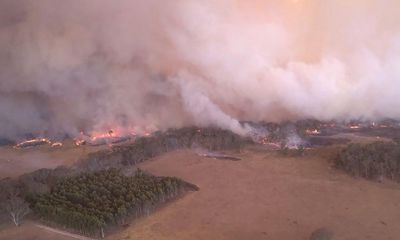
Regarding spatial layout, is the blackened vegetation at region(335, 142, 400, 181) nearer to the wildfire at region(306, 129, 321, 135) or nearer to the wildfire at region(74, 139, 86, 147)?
the wildfire at region(306, 129, 321, 135)

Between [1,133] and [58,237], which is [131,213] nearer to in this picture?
[58,237]

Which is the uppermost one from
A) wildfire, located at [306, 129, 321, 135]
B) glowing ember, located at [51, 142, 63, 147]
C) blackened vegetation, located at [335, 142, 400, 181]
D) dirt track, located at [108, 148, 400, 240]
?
wildfire, located at [306, 129, 321, 135]

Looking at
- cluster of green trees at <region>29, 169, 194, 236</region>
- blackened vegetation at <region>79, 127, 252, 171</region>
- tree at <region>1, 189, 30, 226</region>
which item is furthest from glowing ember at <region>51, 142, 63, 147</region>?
tree at <region>1, 189, 30, 226</region>

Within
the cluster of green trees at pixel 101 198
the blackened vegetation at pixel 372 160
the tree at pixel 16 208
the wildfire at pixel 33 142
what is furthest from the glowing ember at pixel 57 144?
the blackened vegetation at pixel 372 160

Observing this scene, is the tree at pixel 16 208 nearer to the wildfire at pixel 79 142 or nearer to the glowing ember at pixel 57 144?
the wildfire at pixel 79 142

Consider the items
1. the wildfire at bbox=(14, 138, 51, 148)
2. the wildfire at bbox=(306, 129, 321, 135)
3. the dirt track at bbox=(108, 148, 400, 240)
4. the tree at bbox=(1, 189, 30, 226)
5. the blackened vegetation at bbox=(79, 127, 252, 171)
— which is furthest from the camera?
the wildfire at bbox=(14, 138, 51, 148)

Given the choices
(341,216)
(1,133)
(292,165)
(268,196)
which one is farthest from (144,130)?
(341,216)
